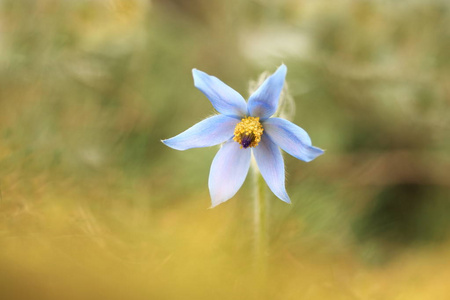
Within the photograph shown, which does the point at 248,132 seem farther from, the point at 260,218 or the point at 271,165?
the point at 260,218

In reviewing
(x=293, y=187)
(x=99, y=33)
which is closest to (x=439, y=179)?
(x=293, y=187)

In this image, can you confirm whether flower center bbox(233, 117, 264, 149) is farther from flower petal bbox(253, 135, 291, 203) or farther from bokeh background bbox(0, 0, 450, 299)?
bokeh background bbox(0, 0, 450, 299)

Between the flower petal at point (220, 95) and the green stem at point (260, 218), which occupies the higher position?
the flower petal at point (220, 95)

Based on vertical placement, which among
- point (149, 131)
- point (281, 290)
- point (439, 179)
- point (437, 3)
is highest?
point (437, 3)

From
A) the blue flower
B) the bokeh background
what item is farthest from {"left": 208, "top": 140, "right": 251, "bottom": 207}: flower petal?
the bokeh background

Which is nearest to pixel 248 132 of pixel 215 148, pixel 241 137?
pixel 241 137

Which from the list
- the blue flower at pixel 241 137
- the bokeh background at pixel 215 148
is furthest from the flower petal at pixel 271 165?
the bokeh background at pixel 215 148

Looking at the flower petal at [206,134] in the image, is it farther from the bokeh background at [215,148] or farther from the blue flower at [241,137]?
the bokeh background at [215,148]

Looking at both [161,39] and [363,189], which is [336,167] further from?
[161,39]
